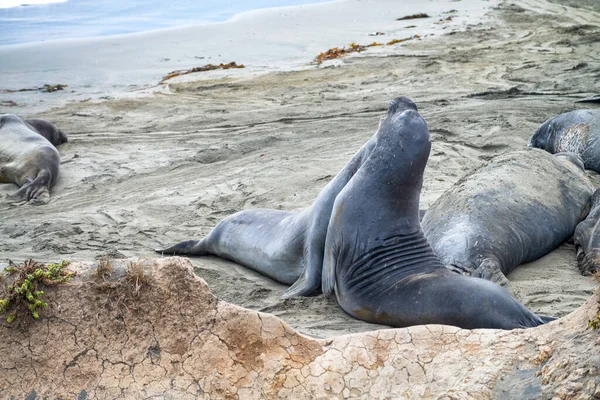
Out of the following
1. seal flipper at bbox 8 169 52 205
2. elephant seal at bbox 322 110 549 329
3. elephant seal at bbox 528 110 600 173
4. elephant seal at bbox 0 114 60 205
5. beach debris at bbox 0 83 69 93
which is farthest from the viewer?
beach debris at bbox 0 83 69 93

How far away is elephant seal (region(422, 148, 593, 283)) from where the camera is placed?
5145 mm

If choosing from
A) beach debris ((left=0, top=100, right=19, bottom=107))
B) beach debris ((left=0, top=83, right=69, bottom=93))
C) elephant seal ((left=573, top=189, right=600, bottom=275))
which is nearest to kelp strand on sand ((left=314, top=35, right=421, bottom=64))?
beach debris ((left=0, top=83, right=69, bottom=93))

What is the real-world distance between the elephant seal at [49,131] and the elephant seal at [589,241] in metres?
6.83

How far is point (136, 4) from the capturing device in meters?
26.2

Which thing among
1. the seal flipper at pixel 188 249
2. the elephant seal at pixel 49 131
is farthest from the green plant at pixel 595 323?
the elephant seal at pixel 49 131

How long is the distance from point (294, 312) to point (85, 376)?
70.6 inches

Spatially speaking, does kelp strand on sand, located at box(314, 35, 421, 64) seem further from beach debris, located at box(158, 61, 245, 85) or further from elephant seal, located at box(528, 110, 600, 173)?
elephant seal, located at box(528, 110, 600, 173)

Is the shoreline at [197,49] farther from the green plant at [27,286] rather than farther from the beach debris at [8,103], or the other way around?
the green plant at [27,286]

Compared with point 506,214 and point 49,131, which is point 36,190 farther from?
point 506,214

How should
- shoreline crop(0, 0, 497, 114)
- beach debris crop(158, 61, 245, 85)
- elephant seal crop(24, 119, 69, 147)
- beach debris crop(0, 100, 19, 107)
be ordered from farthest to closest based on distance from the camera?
beach debris crop(158, 61, 245, 85) → shoreline crop(0, 0, 497, 114) → beach debris crop(0, 100, 19, 107) → elephant seal crop(24, 119, 69, 147)

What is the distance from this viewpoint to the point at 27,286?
125 inches

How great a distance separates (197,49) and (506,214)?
37.7 ft

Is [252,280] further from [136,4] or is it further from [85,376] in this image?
[136,4]

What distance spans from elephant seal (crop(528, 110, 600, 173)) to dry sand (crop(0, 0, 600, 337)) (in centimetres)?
29
